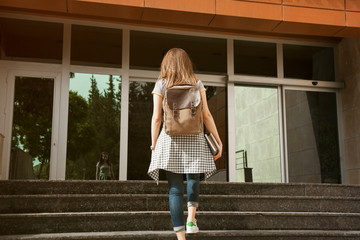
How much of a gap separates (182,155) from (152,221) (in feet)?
4.40

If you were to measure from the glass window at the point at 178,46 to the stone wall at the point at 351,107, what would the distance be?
2641 millimetres

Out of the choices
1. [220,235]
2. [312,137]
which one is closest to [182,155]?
[220,235]

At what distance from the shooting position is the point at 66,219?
14.4ft

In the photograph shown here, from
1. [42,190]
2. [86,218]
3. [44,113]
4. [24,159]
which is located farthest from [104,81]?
[86,218]

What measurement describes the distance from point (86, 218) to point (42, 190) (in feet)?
3.09

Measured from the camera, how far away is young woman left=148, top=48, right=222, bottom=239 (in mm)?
3361

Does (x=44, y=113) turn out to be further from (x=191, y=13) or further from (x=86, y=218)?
(x=86, y=218)

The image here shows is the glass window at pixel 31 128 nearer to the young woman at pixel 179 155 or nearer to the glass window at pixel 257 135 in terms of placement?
the glass window at pixel 257 135

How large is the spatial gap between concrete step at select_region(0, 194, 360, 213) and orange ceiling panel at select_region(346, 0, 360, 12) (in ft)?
12.2

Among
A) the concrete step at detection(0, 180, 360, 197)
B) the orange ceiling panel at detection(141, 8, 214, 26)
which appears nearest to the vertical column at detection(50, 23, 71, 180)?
the orange ceiling panel at detection(141, 8, 214, 26)

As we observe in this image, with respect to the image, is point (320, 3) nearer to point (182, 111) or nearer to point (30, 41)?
point (182, 111)

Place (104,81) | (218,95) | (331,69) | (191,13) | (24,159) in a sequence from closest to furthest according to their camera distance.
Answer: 1. (191,13)
2. (24,159)
3. (104,81)
4. (218,95)
5. (331,69)

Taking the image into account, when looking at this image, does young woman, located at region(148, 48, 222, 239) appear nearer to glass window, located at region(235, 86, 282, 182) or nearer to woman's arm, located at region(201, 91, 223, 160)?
woman's arm, located at region(201, 91, 223, 160)

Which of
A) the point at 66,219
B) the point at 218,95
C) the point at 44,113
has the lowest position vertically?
the point at 66,219
